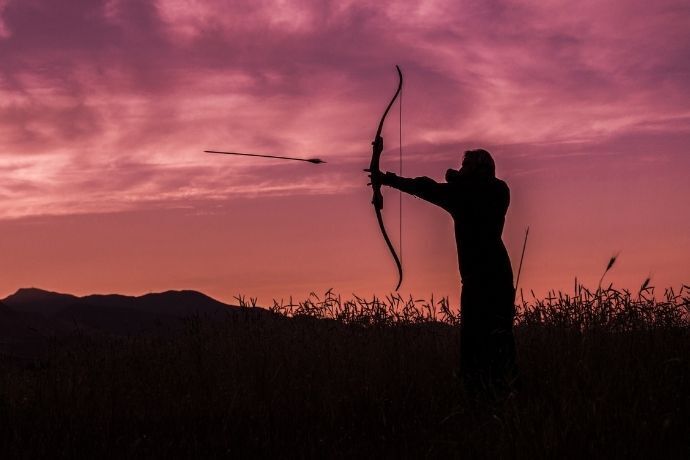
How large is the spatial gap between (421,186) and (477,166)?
561mm

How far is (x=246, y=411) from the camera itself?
24.6 ft

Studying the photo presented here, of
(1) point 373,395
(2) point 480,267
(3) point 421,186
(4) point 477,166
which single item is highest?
(4) point 477,166

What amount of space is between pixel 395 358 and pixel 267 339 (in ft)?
7.82

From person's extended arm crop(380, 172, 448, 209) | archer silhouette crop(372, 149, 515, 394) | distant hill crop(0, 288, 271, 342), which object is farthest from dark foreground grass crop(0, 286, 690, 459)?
distant hill crop(0, 288, 271, 342)

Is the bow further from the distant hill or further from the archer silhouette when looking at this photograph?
the distant hill

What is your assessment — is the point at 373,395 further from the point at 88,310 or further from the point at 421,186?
the point at 88,310

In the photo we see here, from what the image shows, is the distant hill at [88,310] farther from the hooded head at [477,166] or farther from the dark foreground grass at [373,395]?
the hooded head at [477,166]

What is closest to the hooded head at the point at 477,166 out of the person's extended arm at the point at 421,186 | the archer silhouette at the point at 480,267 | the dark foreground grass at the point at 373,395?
the archer silhouette at the point at 480,267

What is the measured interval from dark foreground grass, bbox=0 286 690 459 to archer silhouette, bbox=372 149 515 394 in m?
0.35

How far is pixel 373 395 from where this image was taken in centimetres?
746

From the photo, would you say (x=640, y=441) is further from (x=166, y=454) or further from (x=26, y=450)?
(x=26, y=450)

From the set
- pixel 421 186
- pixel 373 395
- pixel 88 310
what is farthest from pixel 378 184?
pixel 88 310

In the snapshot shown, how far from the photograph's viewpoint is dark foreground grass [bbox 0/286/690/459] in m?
5.80

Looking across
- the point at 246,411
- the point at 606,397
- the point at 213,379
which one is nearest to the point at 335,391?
the point at 246,411
